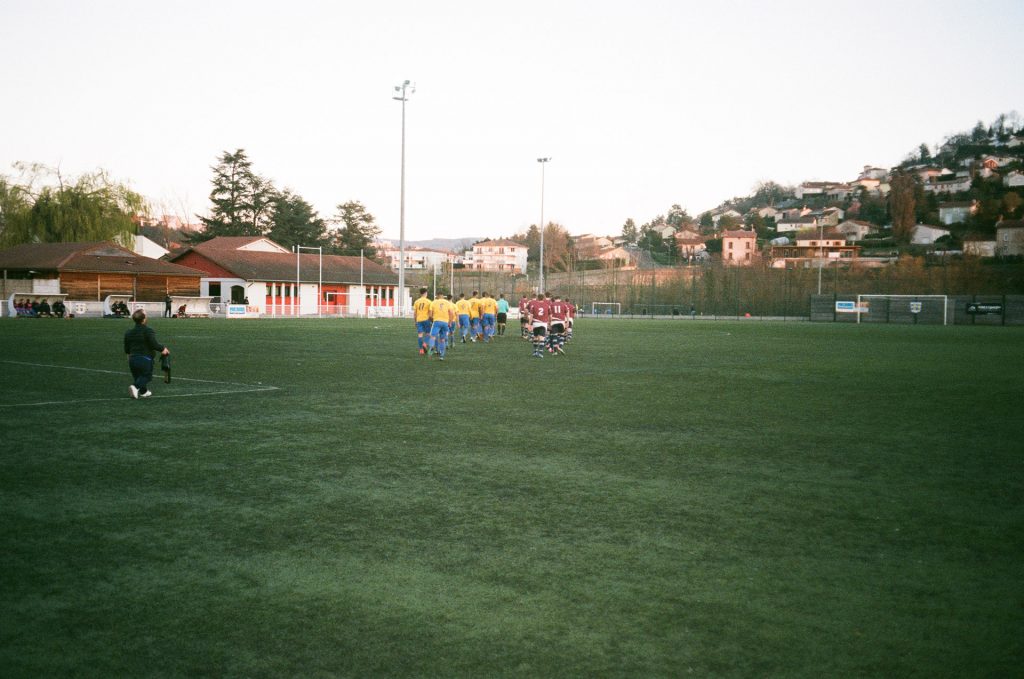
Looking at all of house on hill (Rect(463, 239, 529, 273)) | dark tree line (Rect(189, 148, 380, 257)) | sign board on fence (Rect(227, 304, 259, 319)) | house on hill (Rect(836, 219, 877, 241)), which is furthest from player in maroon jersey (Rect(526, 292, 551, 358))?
house on hill (Rect(463, 239, 529, 273))

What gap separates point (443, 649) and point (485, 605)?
1.79ft

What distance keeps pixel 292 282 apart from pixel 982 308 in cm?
5264

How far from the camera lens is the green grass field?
12.2 ft

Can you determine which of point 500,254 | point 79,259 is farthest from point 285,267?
point 500,254

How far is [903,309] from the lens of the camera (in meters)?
58.9

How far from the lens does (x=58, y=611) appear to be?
13.5 feet

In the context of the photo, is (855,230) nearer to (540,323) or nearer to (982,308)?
(982,308)

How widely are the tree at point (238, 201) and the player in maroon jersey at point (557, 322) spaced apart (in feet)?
270

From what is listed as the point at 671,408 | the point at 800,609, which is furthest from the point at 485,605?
the point at 671,408

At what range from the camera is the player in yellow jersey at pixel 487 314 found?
29.7 meters

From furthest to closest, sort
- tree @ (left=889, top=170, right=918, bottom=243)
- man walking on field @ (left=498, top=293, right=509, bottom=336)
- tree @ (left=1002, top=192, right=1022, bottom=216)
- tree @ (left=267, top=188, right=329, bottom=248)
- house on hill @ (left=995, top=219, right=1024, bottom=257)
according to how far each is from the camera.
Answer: tree @ (left=889, top=170, right=918, bottom=243) → tree @ (left=1002, top=192, right=1022, bottom=216) → tree @ (left=267, top=188, right=329, bottom=248) → house on hill @ (left=995, top=219, right=1024, bottom=257) → man walking on field @ (left=498, top=293, right=509, bottom=336)

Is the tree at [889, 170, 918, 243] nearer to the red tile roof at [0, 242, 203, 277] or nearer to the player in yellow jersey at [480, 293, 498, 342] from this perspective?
the red tile roof at [0, 242, 203, 277]

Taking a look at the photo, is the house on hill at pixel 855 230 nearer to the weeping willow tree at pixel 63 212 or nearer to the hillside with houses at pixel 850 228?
the hillside with houses at pixel 850 228

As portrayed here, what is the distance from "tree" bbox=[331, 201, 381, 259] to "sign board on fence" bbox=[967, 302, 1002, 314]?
2889 inches
